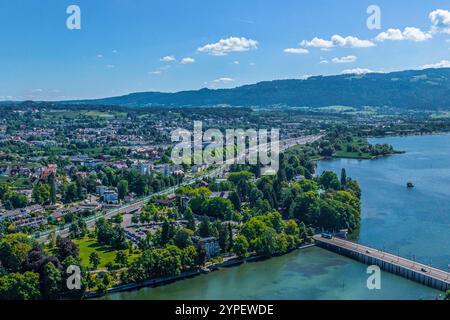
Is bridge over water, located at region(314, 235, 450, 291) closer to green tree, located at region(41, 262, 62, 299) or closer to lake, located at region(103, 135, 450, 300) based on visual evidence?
lake, located at region(103, 135, 450, 300)

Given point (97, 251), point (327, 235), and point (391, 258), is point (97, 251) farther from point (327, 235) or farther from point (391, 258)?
point (391, 258)

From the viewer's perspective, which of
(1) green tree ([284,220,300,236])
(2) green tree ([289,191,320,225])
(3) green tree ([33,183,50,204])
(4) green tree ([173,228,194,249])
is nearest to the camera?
(4) green tree ([173,228,194,249])

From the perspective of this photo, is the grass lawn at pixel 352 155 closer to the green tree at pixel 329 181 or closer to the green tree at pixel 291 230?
the green tree at pixel 329 181

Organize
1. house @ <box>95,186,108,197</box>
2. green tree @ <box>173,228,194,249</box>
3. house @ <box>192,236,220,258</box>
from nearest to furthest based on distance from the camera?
green tree @ <box>173,228,194,249</box> < house @ <box>192,236,220,258</box> < house @ <box>95,186,108,197</box>

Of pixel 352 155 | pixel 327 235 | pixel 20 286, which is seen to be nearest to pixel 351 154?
→ pixel 352 155

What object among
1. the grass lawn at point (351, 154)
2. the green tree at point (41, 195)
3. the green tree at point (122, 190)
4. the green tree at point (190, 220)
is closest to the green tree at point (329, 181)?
the green tree at point (190, 220)

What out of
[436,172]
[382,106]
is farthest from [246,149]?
[382,106]

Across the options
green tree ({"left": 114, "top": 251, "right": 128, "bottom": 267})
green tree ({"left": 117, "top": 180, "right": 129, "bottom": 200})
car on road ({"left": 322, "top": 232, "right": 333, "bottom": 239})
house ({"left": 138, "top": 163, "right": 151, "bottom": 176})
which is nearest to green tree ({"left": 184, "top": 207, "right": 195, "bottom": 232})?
green tree ({"left": 114, "top": 251, "right": 128, "bottom": 267})
